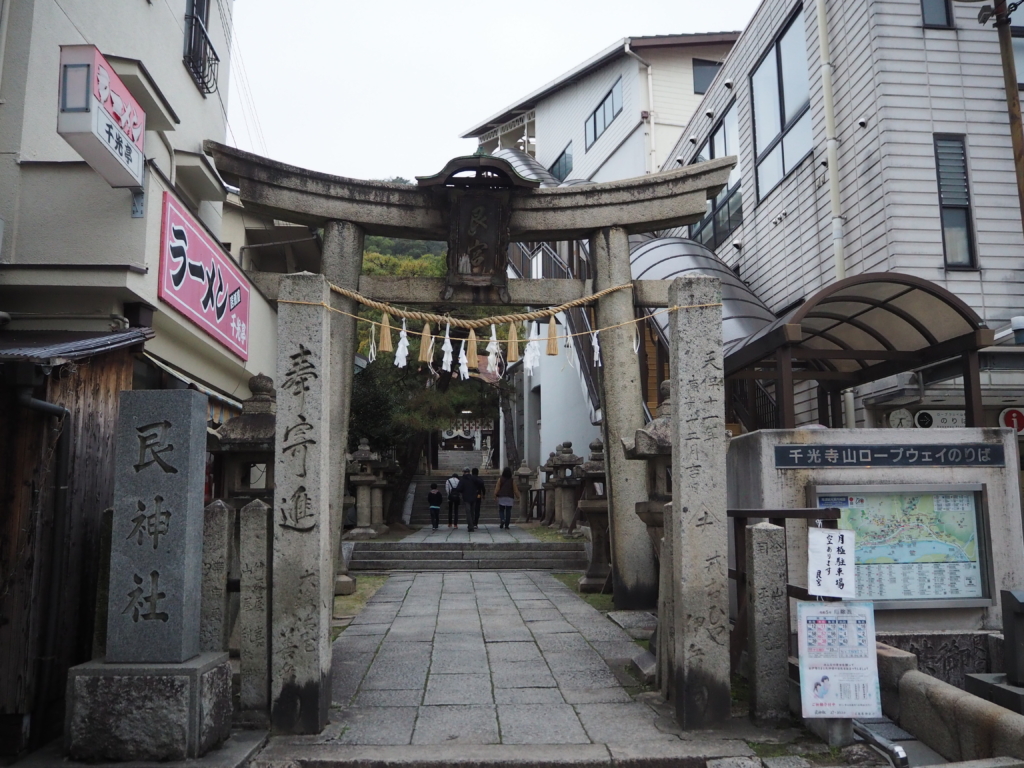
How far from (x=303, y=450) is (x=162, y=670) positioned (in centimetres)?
187

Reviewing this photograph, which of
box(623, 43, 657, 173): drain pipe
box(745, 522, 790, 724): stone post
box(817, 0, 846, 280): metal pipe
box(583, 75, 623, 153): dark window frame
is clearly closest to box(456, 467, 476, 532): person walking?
box(623, 43, 657, 173): drain pipe

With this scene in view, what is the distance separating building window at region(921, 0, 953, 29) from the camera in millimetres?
13602

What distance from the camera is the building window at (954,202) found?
13102 millimetres

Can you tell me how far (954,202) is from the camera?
43.2 feet

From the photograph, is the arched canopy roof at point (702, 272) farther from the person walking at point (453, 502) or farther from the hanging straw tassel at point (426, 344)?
the person walking at point (453, 502)

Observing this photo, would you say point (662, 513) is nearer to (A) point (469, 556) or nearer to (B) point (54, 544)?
(B) point (54, 544)

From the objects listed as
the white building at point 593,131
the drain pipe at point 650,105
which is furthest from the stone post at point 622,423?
the drain pipe at point 650,105

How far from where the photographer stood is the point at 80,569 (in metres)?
6.52

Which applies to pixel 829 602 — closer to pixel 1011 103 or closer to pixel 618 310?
pixel 618 310

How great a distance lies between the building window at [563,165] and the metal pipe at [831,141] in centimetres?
1911

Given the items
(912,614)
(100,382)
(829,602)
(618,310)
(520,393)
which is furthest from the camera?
(520,393)

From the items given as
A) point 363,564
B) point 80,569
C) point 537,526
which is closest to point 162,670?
point 80,569

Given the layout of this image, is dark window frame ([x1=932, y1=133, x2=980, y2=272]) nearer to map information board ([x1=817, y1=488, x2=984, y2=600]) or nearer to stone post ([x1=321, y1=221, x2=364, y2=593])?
map information board ([x1=817, y1=488, x2=984, y2=600])

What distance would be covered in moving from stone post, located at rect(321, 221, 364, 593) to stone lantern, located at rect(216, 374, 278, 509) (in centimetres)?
92
